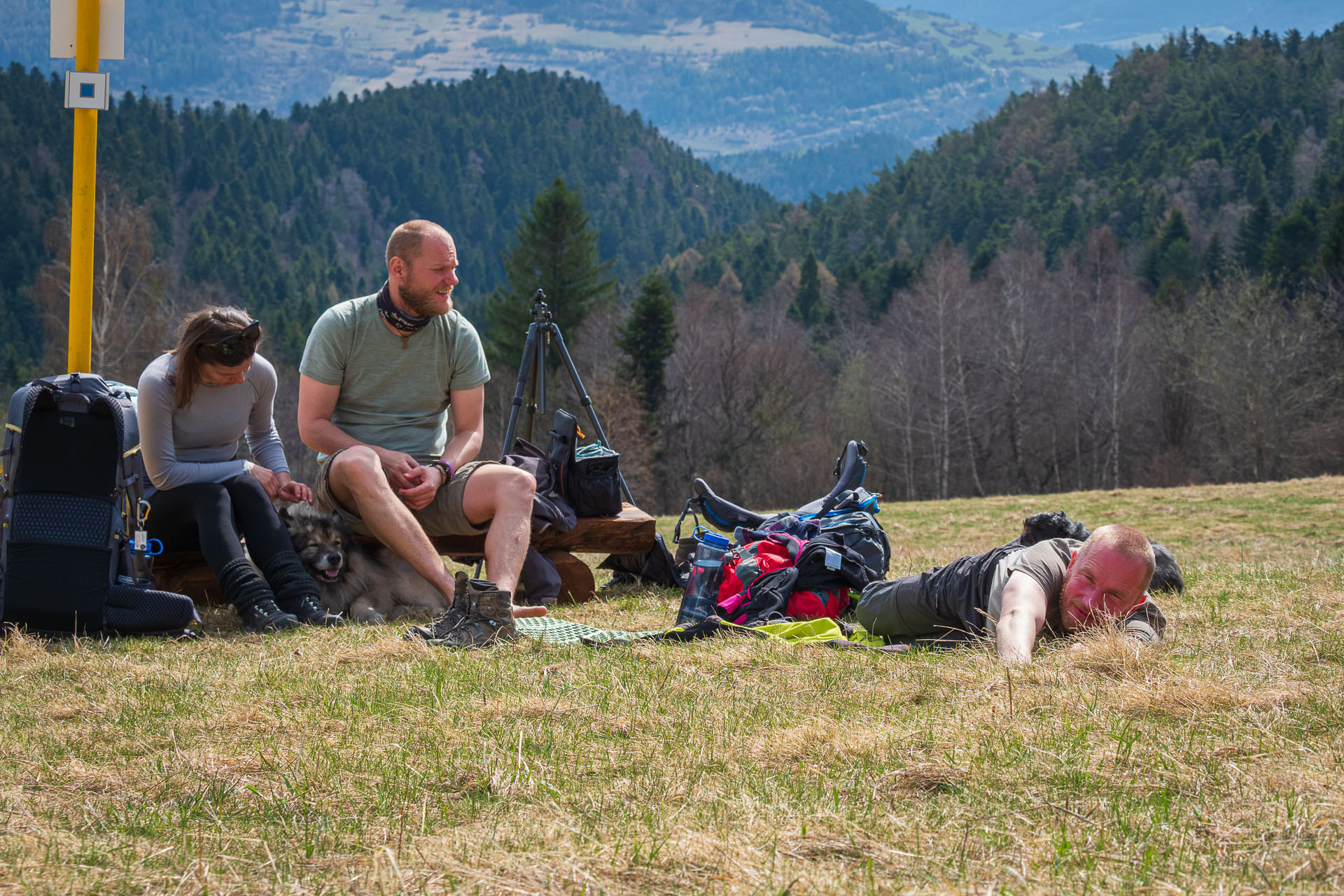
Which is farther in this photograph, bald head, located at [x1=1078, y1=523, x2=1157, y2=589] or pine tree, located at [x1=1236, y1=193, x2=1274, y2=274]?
pine tree, located at [x1=1236, y1=193, x2=1274, y2=274]

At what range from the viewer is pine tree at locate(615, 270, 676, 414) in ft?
160

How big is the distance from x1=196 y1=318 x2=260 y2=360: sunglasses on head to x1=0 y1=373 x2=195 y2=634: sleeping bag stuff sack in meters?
0.50

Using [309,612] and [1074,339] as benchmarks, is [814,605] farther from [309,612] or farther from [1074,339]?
[1074,339]

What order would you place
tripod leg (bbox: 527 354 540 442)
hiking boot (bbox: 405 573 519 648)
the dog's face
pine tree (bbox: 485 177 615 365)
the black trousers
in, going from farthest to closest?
1. pine tree (bbox: 485 177 615 365)
2. tripod leg (bbox: 527 354 540 442)
3. the dog's face
4. hiking boot (bbox: 405 573 519 648)
5. the black trousers

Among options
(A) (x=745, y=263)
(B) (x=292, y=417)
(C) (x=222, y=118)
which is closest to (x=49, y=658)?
(B) (x=292, y=417)

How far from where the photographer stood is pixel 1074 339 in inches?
2243

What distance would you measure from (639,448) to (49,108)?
75.8m

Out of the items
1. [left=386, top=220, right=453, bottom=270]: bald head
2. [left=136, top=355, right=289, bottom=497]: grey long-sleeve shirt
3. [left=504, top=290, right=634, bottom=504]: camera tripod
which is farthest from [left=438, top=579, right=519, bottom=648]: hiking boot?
[left=504, top=290, right=634, bottom=504]: camera tripod

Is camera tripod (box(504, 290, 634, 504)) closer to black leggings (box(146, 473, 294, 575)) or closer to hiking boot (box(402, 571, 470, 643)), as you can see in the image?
black leggings (box(146, 473, 294, 575))

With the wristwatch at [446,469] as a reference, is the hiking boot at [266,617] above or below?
below

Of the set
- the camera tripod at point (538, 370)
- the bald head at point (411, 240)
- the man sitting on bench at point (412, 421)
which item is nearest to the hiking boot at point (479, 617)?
the man sitting on bench at point (412, 421)

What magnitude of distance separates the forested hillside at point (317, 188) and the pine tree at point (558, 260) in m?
2.64

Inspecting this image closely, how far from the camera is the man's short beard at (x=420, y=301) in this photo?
219 inches

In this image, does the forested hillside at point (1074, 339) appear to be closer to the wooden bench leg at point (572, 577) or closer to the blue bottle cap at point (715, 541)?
the wooden bench leg at point (572, 577)
